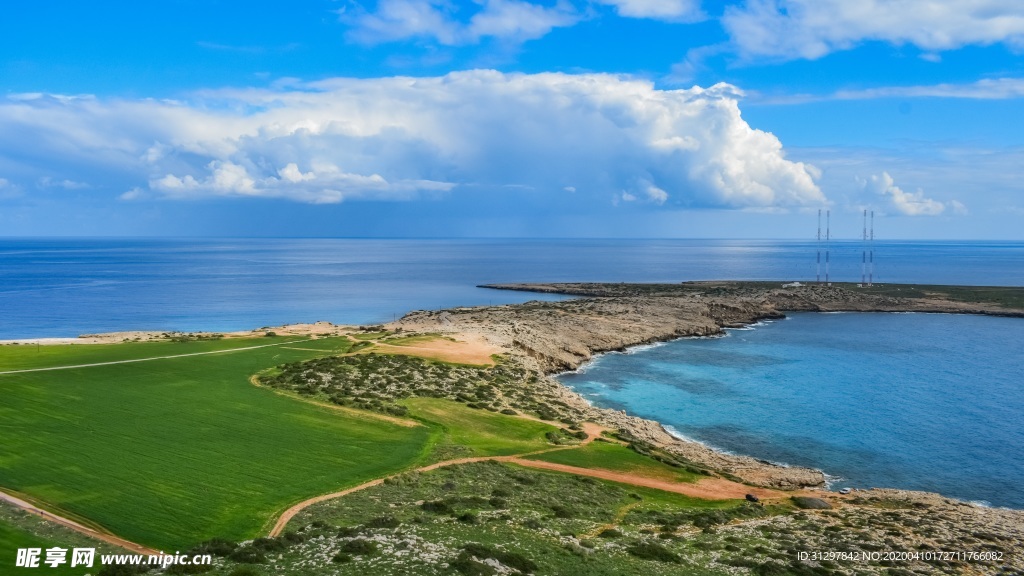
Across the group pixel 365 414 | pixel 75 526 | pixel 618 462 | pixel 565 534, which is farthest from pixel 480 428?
pixel 75 526

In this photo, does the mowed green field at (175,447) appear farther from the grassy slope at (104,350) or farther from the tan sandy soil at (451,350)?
the tan sandy soil at (451,350)

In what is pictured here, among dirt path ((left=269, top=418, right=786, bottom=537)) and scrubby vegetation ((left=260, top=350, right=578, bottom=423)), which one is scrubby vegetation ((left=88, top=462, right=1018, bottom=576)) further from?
scrubby vegetation ((left=260, top=350, right=578, bottom=423))

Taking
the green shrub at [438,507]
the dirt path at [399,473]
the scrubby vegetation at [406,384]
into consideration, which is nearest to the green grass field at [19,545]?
the dirt path at [399,473]

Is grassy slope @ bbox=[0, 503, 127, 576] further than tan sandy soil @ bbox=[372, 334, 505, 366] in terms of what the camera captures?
No

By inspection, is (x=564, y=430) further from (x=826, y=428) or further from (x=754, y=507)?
(x=826, y=428)

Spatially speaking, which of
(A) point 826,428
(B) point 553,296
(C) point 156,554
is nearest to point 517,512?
(C) point 156,554

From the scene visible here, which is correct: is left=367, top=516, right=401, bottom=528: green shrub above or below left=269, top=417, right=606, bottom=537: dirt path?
above

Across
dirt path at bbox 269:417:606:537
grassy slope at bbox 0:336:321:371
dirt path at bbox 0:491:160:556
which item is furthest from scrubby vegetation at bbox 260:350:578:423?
dirt path at bbox 0:491:160:556
